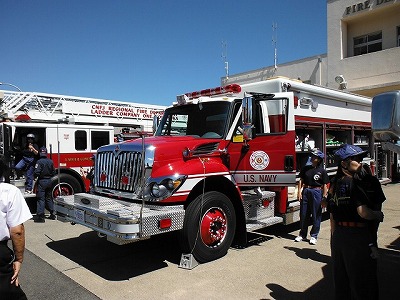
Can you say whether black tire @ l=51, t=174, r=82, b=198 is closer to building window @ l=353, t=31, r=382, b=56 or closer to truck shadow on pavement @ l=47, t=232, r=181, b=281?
truck shadow on pavement @ l=47, t=232, r=181, b=281

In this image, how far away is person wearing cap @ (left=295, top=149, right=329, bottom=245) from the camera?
20.5ft

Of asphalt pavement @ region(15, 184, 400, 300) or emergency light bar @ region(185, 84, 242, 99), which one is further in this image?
emergency light bar @ region(185, 84, 242, 99)

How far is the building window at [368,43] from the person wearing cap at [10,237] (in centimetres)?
1787

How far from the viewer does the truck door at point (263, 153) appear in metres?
5.77

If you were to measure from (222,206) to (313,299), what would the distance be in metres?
1.86

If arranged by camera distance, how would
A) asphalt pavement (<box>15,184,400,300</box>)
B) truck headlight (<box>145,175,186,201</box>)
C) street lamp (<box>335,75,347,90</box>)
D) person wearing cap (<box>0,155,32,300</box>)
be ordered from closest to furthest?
person wearing cap (<box>0,155,32,300</box>) < asphalt pavement (<box>15,184,400,300</box>) < truck headlight (<box>145,175,186,201</box>) < street lamp (<box>335,75,347,90</box>)

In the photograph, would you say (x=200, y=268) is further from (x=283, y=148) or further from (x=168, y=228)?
(x=283, y=148)

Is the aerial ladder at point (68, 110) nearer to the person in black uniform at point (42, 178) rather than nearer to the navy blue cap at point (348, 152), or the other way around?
the person in black uniform at point (42, 178)

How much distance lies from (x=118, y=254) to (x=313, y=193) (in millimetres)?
3491

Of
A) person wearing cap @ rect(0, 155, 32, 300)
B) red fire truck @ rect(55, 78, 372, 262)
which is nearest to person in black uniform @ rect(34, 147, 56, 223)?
red fire truck @ rect(55, 78, 372, 262)

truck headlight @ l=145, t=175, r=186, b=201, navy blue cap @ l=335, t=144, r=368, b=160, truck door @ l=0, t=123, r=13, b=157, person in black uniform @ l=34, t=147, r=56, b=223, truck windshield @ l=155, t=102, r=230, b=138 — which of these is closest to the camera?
navy blue cap @ l=335, t=144, r=368, b=160

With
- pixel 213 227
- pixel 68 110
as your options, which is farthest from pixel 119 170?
pixel 68 110

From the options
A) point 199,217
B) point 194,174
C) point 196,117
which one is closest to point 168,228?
point 199,217

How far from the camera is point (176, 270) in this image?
499cm
